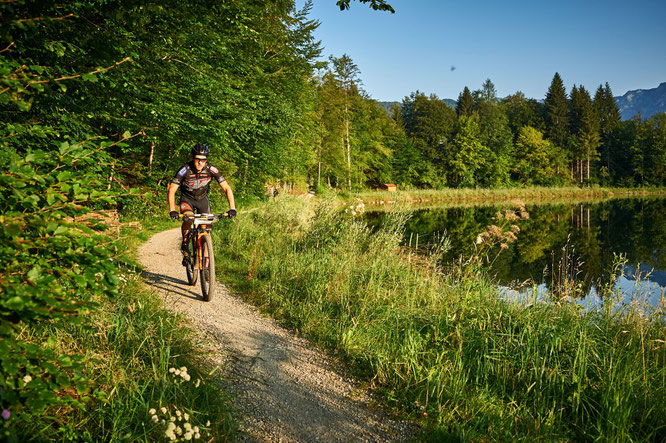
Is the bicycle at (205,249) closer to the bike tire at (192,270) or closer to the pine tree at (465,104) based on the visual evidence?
the bike tire at (192,270)

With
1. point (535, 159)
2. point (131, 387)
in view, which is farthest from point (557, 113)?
point (131, 387)

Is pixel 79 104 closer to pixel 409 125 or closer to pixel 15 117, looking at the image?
pixel 15 117

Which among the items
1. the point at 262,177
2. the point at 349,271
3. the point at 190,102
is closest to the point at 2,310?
the point at 349,271

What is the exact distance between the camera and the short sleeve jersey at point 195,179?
6.29m

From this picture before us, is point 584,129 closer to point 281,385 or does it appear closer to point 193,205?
point 193,205

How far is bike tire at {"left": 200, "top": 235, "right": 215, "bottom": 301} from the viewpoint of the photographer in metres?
6.19

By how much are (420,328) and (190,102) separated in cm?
1142

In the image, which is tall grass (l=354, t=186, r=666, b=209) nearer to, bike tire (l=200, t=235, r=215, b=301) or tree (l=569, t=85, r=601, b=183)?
tree (l=569, t=85, r=601, b=183)

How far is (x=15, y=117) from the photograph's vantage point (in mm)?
4828

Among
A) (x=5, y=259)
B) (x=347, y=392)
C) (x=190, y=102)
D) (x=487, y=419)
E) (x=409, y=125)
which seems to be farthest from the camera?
(x=409, y=125)

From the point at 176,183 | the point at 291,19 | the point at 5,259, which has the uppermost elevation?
the point at 291,19

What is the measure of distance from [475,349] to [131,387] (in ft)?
11.8

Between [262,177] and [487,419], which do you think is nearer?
[487,419]

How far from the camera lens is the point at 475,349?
4555mm
